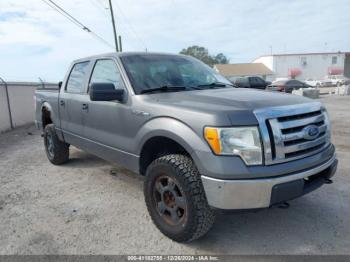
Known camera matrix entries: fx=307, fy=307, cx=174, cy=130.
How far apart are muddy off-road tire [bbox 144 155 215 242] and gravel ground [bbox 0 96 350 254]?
0.18 m

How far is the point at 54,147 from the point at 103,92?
277 centimetres

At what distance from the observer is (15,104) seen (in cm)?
1107

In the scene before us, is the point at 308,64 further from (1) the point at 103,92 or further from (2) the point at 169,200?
(2) the point at 169,200

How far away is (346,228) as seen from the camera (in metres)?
3.20

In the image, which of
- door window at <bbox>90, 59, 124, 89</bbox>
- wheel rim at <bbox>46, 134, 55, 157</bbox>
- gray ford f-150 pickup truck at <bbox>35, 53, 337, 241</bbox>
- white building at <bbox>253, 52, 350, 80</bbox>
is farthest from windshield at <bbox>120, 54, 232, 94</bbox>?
white building at <bbox>253, 52, 350, 80</bbox>

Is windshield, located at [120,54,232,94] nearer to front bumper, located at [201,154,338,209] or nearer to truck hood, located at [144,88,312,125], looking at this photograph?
truck hood, located at [144,88,312,125]

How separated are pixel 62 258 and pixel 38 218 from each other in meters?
1.01

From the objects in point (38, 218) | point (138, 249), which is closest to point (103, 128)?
point (38, 218)

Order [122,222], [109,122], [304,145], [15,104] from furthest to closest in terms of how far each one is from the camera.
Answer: [15,104] → [109,122] → [122,222] → [304,145]

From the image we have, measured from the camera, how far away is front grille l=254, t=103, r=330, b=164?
253 cm

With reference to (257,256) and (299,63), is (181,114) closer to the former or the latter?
(257,256)

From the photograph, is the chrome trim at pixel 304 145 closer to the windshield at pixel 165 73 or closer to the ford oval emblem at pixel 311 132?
the ford oval emblem at pixel 311 132

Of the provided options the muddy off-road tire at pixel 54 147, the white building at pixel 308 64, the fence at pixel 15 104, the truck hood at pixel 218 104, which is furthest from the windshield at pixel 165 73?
the white building at pixel 308 64

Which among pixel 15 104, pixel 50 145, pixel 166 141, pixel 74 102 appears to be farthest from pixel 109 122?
pixel 15 104
